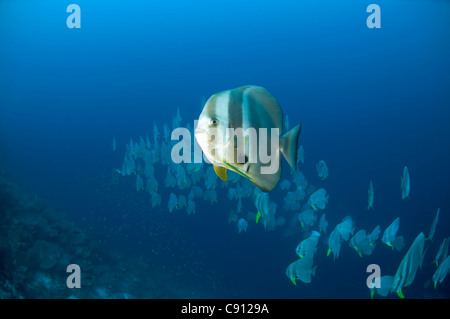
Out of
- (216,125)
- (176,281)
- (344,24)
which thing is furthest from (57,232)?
(344,24)

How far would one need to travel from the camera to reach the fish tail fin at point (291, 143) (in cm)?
98

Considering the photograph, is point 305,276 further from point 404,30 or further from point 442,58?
point 442,58

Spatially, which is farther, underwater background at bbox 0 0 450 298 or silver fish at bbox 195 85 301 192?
underwater background at bbox 0 0 450 298

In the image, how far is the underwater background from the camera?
948 centimetres

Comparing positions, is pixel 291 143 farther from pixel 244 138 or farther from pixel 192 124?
pixel 192 124

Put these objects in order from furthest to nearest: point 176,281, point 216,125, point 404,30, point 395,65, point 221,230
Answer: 1. point 395,65
2. point 404,30
3. point 221,230
4. point 176,281
5. point 216,125

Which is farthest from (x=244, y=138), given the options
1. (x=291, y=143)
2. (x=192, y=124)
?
(x=192, y=124)

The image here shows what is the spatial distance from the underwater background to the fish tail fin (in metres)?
6.32

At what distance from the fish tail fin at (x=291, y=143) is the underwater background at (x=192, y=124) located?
6322 mm

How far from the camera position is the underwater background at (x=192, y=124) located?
9484 millimetres

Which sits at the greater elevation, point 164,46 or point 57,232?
point 164,46

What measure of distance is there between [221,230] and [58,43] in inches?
3106

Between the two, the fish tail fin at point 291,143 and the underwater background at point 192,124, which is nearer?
the fish tail fin at point 291,143

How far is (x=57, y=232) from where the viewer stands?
8039 mm
